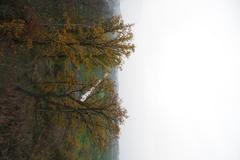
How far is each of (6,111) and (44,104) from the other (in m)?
1.95

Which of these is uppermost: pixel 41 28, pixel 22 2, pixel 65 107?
pixel 22 2

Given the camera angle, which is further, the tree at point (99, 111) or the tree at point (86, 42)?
the tree at point (99, 111)

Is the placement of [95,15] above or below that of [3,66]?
above

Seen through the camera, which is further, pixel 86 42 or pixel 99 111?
pixel 86 42

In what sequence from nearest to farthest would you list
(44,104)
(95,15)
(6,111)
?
(6,111)
(44,104)
(95,15)

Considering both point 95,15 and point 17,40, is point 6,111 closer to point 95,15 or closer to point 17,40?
point 17,40

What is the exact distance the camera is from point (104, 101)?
1689 cm

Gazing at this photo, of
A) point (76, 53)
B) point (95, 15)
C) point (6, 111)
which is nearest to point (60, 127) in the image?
point (6, 111)

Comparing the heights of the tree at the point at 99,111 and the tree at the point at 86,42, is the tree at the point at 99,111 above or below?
below

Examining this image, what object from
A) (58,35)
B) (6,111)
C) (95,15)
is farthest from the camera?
(95,15)

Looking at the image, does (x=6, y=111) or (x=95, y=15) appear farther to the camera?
(x=95, y=15)

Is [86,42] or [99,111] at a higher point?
[86,42]

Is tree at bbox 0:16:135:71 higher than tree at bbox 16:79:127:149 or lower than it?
higher

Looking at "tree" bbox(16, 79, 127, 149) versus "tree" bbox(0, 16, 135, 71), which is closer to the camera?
"tree" bbox(0, 16, 135, 71)
